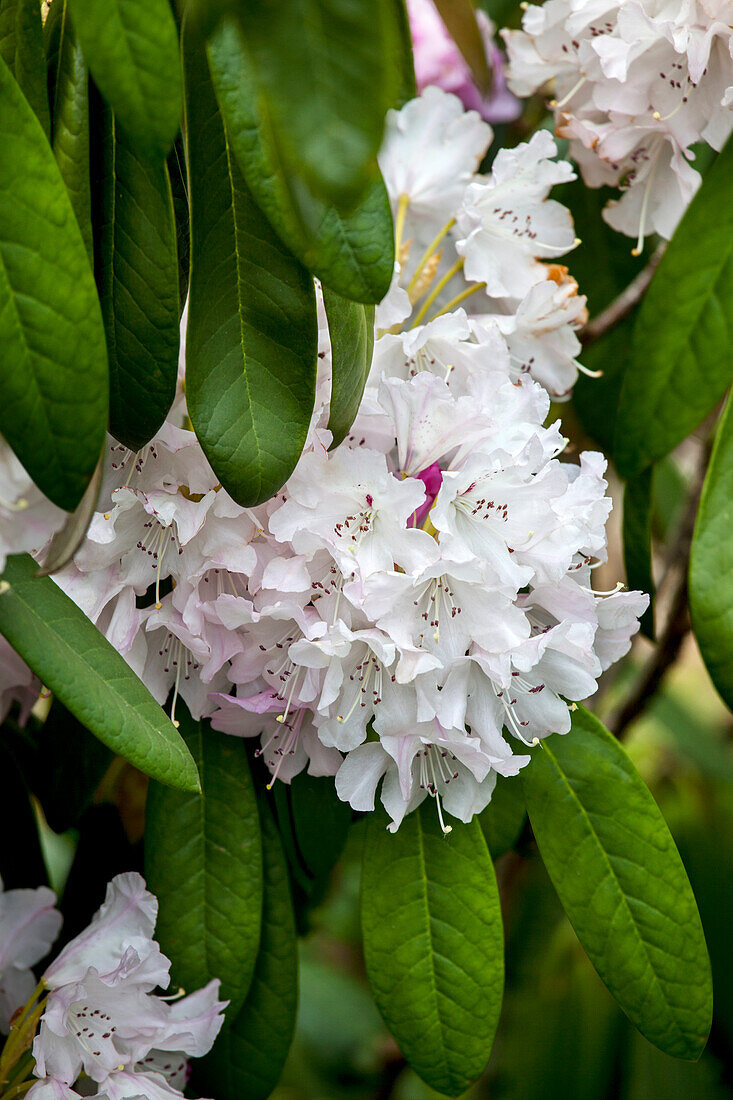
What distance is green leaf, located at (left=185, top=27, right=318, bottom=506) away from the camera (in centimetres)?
58

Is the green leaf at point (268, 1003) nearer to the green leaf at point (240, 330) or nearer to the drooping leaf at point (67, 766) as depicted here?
the drooping leaf at point (67, 766)

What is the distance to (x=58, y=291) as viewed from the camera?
507 millimetres

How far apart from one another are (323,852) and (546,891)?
1.04m

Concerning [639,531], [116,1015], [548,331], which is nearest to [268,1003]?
[116,1015]

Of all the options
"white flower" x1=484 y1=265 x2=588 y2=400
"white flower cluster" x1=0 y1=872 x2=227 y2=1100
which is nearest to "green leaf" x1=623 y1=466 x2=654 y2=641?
"white flower" x1=484 y1=265 x2=588 y2=400

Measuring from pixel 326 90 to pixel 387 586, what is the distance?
0.36 meters

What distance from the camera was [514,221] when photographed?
34.5 inches

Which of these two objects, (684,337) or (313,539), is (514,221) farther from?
(313,539)

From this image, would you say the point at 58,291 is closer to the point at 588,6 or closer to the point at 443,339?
the point at 443,339

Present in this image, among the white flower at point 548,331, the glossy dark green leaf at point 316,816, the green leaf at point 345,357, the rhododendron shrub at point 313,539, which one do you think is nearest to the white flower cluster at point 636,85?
the rhododendron shrub at point 313,539

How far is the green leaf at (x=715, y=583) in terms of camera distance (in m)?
0.63

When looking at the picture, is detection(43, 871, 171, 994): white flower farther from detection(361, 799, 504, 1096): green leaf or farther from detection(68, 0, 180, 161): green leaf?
detection(68, 0, 180, 161): green leaf

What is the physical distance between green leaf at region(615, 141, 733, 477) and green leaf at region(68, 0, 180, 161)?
387mm

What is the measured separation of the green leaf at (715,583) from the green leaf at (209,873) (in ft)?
1.17
